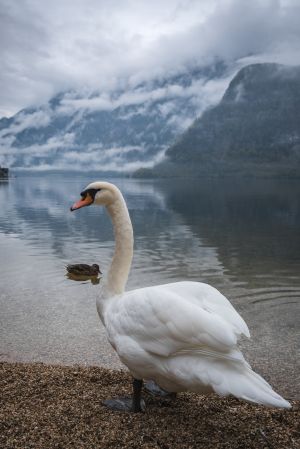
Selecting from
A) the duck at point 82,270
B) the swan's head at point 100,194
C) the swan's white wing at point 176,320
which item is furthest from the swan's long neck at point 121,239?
the duck at point 82,270

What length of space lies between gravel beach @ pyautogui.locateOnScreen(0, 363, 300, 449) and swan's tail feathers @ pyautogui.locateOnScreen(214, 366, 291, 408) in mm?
762

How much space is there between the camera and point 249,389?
3.73 m

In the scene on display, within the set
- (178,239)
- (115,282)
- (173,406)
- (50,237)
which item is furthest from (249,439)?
(50,237)

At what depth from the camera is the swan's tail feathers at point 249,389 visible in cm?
361

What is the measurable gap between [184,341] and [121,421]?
1239 mm

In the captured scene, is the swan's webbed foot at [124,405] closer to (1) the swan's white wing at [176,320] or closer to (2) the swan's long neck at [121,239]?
(1) the swan's white wing at [176,320]

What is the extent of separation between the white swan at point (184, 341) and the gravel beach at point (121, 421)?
0.39 metres

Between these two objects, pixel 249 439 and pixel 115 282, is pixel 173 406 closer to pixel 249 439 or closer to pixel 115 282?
pixel 249 439

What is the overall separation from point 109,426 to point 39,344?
514 cm

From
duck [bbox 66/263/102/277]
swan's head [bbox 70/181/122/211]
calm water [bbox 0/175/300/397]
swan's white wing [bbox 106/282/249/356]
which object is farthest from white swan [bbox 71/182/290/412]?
duck [bbox 66/263/102/277]

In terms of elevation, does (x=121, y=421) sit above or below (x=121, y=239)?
below

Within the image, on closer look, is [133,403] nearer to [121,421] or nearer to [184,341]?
[121,421]

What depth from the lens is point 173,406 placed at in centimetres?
527

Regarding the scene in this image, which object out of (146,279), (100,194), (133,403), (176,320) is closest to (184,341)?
(176,320)
